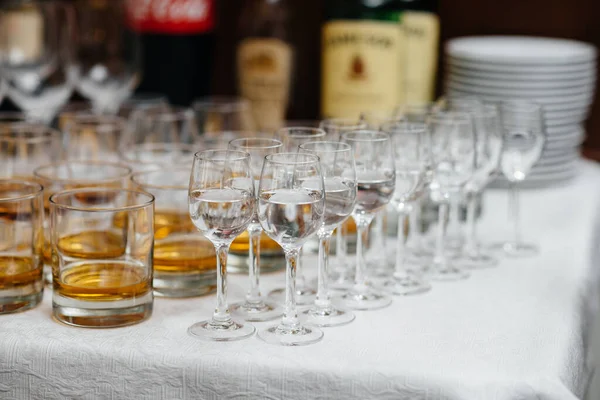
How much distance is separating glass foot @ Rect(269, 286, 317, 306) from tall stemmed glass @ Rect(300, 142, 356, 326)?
4cm

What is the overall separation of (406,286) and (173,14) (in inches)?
38.9

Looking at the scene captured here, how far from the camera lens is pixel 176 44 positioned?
6.45 feet

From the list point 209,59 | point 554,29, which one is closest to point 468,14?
point 554,29

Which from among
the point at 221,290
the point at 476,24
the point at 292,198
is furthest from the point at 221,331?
the point at 476,24

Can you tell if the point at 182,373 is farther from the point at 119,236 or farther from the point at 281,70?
the point at 281,70

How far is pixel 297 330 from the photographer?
36.4 inches

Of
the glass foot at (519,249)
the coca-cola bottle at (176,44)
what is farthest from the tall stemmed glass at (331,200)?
the coca-cola bottle at (176,44)

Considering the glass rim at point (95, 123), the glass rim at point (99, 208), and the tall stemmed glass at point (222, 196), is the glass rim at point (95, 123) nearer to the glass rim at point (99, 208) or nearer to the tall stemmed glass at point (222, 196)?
the glass rim at point (99, 208)

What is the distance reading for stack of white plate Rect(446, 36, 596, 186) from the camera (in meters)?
1.56

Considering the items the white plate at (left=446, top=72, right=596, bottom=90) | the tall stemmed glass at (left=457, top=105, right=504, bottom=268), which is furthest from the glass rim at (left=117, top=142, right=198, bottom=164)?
the white plate at (left=446, top=72, right=596, bottom=90)

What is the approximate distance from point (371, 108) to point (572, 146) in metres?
0.35

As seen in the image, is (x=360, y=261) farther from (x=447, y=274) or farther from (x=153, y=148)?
(x=153, y=148)

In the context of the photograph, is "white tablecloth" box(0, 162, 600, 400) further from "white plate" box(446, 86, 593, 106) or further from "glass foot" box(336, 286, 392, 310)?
"white plate" box(446, 86, 593, 106)

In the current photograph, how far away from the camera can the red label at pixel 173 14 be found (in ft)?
6.15
